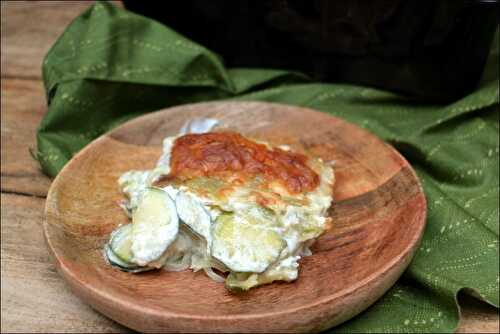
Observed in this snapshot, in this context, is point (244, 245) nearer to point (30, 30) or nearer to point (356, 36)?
point (356, 36)

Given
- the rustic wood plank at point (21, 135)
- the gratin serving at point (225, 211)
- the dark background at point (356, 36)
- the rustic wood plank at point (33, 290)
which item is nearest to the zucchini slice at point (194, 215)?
the gratin serving at point (225, 211)

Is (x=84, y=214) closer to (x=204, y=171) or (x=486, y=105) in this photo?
(x=204, y=171)

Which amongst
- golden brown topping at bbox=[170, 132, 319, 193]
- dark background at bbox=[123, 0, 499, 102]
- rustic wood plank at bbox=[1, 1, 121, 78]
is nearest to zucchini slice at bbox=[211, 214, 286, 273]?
golden brown topping at bbox=[170, 132, 319, 193]

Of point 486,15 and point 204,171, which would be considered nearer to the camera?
point 204,171

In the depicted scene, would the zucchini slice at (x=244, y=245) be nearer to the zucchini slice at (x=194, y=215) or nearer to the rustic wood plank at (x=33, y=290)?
the zucchini slice at (x=194, y=215)

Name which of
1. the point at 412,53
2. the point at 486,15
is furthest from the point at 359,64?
the point at 486,15

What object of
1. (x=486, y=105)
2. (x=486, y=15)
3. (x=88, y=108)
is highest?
(x=486, y=15)

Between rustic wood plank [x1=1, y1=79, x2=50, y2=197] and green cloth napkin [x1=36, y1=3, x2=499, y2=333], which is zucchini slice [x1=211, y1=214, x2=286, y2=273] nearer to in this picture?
green cloth napkin [x1=36, y1=3, x2=499, y2=333]
